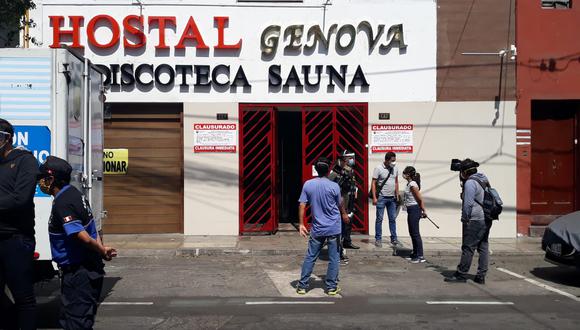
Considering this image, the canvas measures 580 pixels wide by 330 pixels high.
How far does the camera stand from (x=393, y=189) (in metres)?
12.2

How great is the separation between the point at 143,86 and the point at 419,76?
640 cm

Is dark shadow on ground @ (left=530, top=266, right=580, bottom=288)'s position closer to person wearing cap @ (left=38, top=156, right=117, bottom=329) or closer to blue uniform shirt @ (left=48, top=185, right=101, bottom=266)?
person wearing cap @ (left=38, top=156, right=117, bottom=329)

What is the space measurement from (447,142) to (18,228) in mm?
10790

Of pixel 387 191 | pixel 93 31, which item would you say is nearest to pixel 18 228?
pixel 387 191

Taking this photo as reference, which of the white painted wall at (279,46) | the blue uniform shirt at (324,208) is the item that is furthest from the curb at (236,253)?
the white painted wall at (279,46)

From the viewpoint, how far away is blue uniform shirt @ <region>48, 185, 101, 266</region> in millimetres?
4879

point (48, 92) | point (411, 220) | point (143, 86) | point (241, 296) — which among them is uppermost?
point (143, 86)

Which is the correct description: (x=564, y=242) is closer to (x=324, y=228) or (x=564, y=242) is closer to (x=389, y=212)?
(x=389, y=212)

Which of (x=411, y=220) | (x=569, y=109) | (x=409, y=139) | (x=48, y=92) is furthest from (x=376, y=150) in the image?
(x=48, y=92)

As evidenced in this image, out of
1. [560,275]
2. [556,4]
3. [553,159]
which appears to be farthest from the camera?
[553,159]

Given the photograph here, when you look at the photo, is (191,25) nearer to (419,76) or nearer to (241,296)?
(419,76)

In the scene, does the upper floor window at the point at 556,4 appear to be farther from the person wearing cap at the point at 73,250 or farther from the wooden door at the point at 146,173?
the person wearing cap at the point at 73,250

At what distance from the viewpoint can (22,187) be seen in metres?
5.27

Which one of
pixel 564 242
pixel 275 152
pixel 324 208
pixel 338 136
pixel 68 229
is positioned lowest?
pixel 564 242
